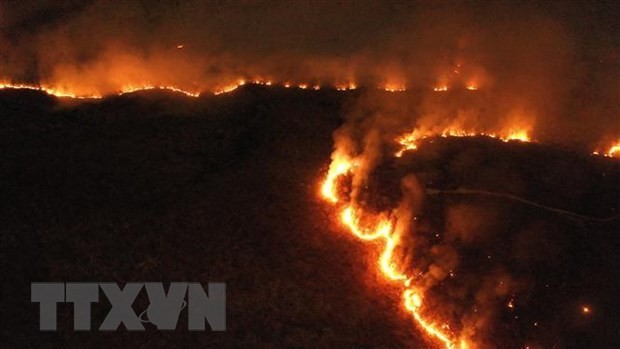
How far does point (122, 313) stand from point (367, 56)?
365 inches

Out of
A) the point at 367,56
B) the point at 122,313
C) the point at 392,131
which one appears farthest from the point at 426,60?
the point at 122,313

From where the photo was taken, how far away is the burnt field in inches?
344

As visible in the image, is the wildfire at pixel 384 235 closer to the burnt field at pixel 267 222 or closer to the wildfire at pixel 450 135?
the burnt field at pixel 267 222

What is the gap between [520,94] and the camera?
1412cm

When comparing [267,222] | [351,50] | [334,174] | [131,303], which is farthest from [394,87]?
[131,303]

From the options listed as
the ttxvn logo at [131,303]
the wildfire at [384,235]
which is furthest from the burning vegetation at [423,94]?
the ttxvn logo at [131,303]

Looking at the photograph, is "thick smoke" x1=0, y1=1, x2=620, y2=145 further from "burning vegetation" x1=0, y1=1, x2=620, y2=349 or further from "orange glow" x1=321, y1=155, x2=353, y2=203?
"orange glow" x1=321, y1=155, x2=353, y2=203

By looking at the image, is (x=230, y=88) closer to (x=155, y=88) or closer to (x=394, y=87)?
(x=155, y=88)

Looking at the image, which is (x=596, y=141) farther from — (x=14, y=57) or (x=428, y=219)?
(x=14, y=57)

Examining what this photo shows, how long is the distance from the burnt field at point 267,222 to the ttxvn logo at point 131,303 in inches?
4.5

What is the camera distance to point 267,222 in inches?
394

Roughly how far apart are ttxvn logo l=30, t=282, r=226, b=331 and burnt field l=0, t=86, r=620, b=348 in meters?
0.11

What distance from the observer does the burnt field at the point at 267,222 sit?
873 centimetres

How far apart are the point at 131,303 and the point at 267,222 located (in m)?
2.61
